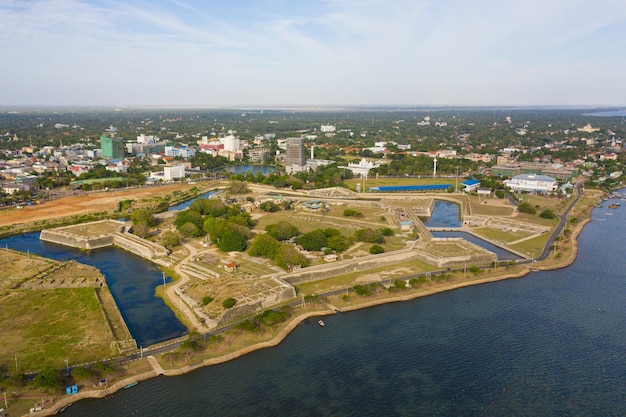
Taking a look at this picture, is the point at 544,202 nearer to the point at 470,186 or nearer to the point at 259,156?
the point at 470,186

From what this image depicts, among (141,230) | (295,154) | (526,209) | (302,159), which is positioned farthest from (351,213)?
(295,154)

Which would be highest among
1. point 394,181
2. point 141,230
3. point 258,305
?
point 394,181

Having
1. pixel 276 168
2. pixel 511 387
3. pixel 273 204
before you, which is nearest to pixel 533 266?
pixel 511 387

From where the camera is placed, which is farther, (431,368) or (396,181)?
(396,181)

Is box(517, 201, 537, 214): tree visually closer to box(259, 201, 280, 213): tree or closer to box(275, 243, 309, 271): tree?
box(259, 201, 280, 213): tree

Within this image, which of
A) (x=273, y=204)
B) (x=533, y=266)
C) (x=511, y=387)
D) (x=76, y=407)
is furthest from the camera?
(x=273, y=204)

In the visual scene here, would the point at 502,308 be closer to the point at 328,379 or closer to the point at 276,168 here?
the point at 328,379
